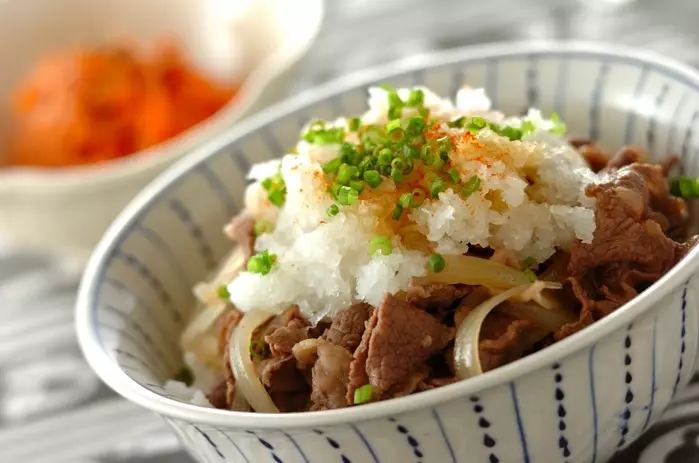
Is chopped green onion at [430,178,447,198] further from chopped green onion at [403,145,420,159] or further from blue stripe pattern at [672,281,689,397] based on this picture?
blue stripe pattern at [672,281,689,397]

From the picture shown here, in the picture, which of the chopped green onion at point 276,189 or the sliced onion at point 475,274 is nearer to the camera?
the sliced onion at point 475,274

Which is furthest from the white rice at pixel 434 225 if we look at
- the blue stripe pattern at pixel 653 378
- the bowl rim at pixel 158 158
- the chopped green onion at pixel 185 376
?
the bowl rim at pixel 158 158

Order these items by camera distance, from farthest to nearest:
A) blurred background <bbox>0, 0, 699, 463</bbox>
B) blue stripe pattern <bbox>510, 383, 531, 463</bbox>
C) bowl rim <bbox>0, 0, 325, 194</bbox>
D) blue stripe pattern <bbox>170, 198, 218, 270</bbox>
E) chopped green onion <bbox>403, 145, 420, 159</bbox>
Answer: bowl rim <bbox>0, 0, 325, 194</bbox>, blurred background <bbox>0, 0, 699, 463</bbox>, blue stripe pattern <bbox>170, 198, 218, 270</bbox>, chopped green onion <bbox>403, 145, 420, 159</bbox>, blue stripe pattern <bbox>510, 383, 531, 463</bbox>

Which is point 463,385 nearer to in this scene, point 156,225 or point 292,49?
point 156,225

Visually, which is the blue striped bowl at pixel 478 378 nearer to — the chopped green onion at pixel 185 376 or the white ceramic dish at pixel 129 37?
the chopped green onion at pixel 185 376

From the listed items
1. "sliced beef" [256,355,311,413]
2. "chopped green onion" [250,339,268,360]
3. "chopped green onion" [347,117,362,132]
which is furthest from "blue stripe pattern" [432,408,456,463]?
"chopped green onion" [347,117,362,132]

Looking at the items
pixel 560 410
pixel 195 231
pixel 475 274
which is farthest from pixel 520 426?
pixel 195 231

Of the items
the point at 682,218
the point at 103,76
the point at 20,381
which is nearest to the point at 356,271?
the point at 682,218

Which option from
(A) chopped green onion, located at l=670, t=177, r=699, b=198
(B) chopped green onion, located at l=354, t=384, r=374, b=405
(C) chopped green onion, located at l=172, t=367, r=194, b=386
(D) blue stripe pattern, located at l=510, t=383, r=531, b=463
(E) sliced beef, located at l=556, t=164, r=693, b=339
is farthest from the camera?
(C) chopped green onion, located at l=172, t=367, r=194, b=386
